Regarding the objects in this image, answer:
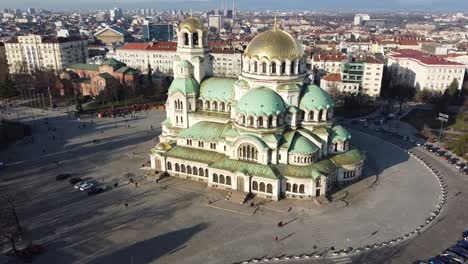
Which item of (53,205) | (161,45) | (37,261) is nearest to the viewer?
(37,261)

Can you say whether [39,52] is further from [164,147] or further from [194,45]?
[164,147]

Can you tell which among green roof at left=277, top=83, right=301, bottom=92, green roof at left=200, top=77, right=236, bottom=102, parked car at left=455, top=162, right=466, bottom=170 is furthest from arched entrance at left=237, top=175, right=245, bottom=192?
parked car at left=455, top=162, right=466, bottom=170

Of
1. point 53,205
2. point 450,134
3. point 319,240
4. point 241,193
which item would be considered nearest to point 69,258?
point 53,205

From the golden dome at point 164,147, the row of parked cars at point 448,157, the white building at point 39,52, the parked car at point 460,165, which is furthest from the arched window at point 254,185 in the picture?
the white building at point 39,52

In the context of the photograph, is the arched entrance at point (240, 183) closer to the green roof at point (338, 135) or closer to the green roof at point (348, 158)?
the green roof at point (348, 158)

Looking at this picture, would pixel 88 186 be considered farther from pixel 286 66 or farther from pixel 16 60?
pixel 16 60

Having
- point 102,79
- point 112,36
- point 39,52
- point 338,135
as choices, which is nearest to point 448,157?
point 338,135
